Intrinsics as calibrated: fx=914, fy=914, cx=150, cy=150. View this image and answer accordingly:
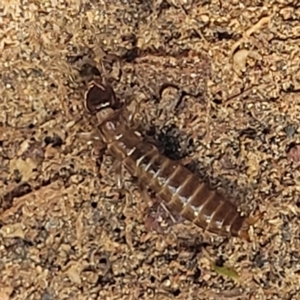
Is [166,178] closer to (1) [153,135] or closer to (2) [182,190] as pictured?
(2) [182,190]

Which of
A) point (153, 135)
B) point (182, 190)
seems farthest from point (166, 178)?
point (153, 135)

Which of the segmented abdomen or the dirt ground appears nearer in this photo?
the segmented abdomen

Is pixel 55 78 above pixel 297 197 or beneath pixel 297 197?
above

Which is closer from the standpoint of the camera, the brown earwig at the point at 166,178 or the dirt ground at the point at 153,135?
the brown earwig at the point at 166,178

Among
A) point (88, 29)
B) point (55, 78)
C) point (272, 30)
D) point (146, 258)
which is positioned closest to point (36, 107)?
point (55, 78)

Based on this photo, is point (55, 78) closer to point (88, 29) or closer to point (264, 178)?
point (88, 29)

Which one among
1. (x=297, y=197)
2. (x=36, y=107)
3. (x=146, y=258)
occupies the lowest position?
(x=146, y=258)
